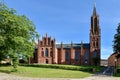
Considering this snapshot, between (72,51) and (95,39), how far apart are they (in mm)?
10989

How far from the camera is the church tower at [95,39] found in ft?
358

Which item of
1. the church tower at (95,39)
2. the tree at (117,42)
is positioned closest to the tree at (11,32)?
the tree at (117,42)

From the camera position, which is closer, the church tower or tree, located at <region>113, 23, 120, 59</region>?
tree, located at <region>113, 23, 120, 59</region>

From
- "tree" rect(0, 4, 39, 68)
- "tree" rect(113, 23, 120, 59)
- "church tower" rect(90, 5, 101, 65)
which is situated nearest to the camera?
"tree" rect(0, 4, 39, 68)

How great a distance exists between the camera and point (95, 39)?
11319cm

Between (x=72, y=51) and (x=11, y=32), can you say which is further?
(x=72, y=51)

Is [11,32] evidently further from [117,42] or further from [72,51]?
[72,51]

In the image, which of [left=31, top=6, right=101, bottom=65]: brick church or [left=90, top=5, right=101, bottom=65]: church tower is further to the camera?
[left=31, top=6, right=101, bottom=65]: brick church

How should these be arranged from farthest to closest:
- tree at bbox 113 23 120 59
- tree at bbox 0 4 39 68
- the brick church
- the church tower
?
1. the brick church
2. the church tower
3. tree at bbox 113 23 120 59
4. tree at bbox 0 4 39 68

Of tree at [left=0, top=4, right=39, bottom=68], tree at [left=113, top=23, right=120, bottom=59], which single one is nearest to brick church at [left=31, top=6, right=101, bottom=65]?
tree at [left=113, top=23, right=120, bottom=59]

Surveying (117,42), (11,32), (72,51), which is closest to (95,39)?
(72,51)

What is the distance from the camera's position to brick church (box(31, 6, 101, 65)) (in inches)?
4326

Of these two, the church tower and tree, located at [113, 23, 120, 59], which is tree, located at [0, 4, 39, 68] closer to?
tree, located at [113, 23, 120, 59]

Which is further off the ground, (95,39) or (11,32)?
(95,39)
